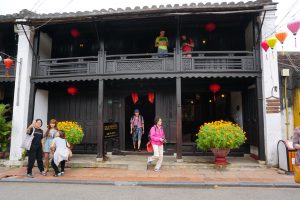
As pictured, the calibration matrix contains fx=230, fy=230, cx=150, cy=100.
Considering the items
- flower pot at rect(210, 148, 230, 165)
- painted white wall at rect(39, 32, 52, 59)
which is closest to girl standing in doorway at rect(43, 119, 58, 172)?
painted white wall at rect(39, 32, 52, 59)

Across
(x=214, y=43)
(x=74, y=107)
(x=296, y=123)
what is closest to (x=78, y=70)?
(x=74, y=107)

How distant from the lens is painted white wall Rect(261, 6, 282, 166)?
8945 mm

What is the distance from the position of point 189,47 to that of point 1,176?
8.94 meters

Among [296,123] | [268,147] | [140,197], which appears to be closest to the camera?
[140,197]

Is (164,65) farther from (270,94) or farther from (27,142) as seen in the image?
(27,142)

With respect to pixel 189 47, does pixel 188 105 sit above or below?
below

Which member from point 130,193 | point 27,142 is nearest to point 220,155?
point 130,193

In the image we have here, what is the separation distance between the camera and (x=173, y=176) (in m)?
7.82

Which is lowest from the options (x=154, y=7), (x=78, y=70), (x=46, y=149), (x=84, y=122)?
(x=46, y=149)

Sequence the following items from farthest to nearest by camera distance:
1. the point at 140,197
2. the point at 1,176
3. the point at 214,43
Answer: the point at 214,43, the point at 1,176, the point at 140,197

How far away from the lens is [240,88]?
436 inches

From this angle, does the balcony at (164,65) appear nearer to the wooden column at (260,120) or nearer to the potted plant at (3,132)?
the wooden column at (260,120)

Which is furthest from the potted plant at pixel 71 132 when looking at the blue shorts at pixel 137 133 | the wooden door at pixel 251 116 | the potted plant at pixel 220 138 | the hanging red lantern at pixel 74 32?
the wooden door at pixel 251 116

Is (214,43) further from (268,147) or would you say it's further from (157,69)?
(268,147)
